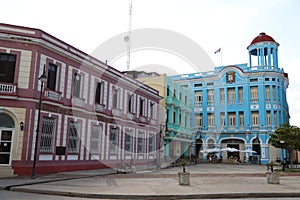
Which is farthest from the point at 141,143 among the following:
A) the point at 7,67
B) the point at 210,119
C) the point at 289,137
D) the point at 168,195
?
the point at 168,195

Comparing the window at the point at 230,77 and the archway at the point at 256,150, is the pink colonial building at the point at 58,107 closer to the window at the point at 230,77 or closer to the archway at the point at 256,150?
the archway at the point at 256,150

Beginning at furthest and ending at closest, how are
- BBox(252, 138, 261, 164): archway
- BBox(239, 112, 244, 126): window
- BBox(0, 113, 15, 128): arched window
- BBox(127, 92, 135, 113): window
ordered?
BBox(239, 112, 244, 126): window, BBox(252, 138, 261, 164): archway, BBox(127, 92, 135, 113): window, BBox(0, 113, 15, 128): arched window

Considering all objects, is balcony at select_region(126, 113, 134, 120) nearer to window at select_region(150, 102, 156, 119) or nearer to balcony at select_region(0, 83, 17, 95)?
window at select_region(150, 102, 156, 119)

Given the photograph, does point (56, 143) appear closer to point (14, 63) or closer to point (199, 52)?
point (14, 63)

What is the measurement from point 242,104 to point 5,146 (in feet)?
116

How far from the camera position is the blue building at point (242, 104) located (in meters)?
42.6

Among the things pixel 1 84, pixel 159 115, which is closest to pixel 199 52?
pixel 159 115

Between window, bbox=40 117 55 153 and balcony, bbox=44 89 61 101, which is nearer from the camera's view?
window, bbox=40 117 55 153

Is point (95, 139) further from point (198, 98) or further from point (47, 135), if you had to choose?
point (198, 98)

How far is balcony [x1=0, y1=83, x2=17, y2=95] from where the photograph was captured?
1697cm

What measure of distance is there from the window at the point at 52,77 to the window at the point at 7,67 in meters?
2.25

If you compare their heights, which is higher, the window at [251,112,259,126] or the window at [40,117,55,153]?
the window at [251,112,259,126]

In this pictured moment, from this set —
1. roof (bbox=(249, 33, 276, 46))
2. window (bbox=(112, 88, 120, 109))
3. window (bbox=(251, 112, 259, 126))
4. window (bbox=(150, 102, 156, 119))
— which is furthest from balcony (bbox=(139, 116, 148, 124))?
roof (bbox=(249, 33, 276, 46))

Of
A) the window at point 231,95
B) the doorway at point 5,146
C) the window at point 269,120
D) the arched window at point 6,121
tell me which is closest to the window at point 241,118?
the window at point 231,95
